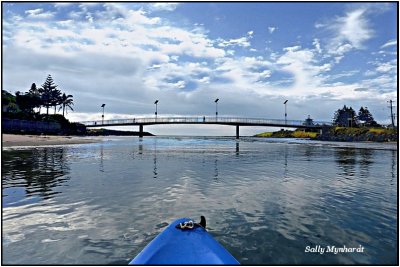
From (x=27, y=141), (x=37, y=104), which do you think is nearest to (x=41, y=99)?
(x=37, y=104)

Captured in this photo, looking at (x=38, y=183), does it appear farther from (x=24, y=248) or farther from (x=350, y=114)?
(x=350, y=114)

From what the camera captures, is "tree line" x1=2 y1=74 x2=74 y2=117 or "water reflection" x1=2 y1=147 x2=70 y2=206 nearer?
"water reflection" x1=2 y1=147 x2=70 y2=206

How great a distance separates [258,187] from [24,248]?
910cm

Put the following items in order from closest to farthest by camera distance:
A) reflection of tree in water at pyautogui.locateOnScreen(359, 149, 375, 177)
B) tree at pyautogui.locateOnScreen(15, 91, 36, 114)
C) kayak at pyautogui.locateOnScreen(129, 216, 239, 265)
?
kayak at pyautogui.locateOnScreen(129, 216, 239, 265) → reflection of tree in water at pyautogui.locateOnScreen(359, 149, 375, 177) → tree at pyautogui.locateOnScreen(15, 91, 36, 114)

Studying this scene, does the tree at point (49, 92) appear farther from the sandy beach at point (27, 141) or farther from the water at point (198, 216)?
the water at point (198, 216)

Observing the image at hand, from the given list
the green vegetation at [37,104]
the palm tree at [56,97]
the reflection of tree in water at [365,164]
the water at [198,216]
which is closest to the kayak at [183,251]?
the water at [198,216]

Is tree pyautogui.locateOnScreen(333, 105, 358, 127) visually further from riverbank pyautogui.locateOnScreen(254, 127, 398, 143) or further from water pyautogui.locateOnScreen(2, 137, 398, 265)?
water pyautogui.locateOnScreen(2, 137, 398, 265)

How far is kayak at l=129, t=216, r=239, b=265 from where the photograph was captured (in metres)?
3.97

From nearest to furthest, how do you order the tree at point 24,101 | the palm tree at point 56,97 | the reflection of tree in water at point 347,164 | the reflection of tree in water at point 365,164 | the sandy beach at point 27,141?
the reflection of tree in water at point 365,164 < the reflection of tree in water at point 347,164 < the sandy beach at point 27,141 < the tree at point 24,101 < the palm tree at point 56,97

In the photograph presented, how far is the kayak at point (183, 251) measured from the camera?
13.0 ft

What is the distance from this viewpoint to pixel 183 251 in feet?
13.7

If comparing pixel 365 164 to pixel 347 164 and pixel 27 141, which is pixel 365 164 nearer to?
pixel 347 164

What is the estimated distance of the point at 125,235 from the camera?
6.12 m

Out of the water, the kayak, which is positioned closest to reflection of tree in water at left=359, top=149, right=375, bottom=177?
the water
